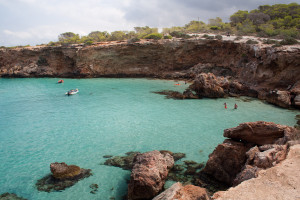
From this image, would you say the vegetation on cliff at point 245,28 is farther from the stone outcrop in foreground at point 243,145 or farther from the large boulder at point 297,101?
the stone outcrop in foreground at point 243,145

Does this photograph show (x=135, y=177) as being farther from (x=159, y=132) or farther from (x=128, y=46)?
(x=128, y=46)

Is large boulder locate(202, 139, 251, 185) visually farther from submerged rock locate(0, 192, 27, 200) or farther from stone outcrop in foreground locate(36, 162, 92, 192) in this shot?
submerged rock locate(0, 192, 27, 200)

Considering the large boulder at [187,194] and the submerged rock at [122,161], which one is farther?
the submerged rock at [122,161]

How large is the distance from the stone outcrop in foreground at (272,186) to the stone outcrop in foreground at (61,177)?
23.1ft

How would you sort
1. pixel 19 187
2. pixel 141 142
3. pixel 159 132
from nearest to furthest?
pixel 19 187, pixel 141 142, pixel 159 132

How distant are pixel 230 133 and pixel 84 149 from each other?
351 inches

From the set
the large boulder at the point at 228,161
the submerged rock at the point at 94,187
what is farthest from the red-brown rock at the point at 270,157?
the submerged rock at the point at 94,187

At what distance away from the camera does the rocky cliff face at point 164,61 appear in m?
26.4

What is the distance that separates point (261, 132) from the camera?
8.95 meters

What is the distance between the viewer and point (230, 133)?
370 inches

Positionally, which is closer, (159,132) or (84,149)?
(84,149)

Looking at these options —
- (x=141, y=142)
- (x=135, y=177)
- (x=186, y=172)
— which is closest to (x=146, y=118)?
(x=141, y=142)

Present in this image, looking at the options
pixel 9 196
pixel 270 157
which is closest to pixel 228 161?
pixel 270 157

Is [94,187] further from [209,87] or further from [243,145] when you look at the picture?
[209,87]
